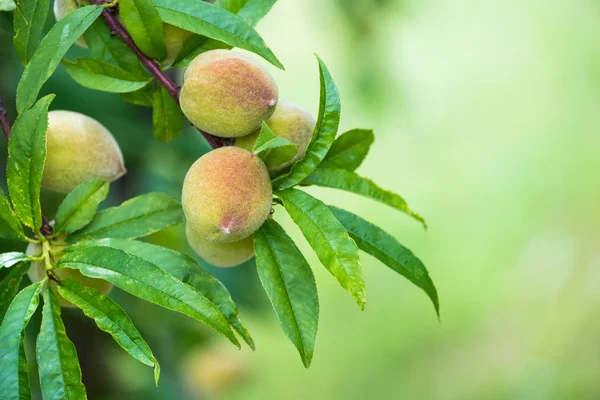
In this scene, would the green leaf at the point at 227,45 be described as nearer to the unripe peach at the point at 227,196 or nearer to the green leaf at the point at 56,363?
the unripe peach at the point at 227,196

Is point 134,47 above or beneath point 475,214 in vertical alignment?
above

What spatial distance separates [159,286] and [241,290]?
2.99 feet

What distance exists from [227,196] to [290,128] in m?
0.12

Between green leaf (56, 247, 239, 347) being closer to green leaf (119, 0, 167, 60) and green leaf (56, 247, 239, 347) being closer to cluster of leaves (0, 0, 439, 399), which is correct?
cluster of leaves (0, 0, 439, 399)

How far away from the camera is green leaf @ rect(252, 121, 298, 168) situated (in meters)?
0.52

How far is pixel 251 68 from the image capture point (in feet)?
1.97

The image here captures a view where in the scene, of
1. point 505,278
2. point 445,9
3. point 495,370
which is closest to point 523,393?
point 495,370

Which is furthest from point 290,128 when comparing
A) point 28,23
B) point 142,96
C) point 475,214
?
point 475,214

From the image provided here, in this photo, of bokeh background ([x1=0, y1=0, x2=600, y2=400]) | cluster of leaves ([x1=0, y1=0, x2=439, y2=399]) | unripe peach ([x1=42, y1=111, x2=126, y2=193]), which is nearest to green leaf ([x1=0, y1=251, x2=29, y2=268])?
cluster of leaves ([x1=0, y1=0, x2=439, y2=399])

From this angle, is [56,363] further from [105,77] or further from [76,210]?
[105,77]

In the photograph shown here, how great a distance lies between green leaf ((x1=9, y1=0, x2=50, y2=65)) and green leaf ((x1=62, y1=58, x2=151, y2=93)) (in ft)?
0.11

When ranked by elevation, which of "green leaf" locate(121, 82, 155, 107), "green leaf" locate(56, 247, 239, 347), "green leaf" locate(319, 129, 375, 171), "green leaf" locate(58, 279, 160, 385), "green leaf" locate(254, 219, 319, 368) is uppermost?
"green leaf" locate(319, 129, 375, 171)

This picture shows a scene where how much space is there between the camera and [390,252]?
1.94 ft

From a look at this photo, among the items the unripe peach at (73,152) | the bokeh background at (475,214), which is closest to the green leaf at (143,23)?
the unripe peach at (73,152)
